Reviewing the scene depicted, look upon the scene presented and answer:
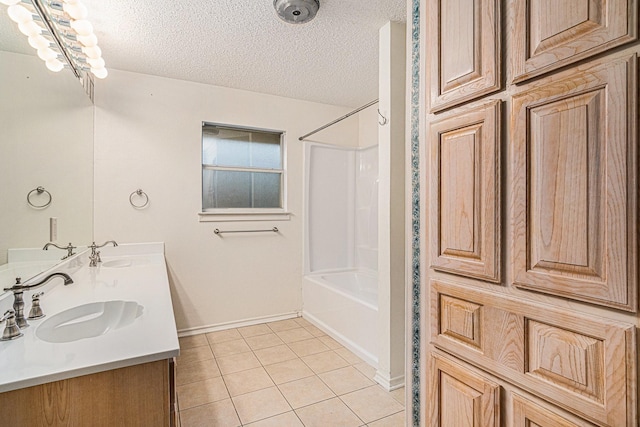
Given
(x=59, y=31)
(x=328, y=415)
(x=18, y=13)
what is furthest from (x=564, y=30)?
(x=59, y=31)

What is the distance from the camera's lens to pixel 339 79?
290 cm

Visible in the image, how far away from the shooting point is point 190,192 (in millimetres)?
2967

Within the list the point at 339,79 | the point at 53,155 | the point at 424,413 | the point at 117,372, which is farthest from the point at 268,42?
the point at 424,413

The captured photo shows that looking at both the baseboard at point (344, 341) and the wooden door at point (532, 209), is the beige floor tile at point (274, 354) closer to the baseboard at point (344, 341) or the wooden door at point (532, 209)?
the baseboard at point (344, 341)

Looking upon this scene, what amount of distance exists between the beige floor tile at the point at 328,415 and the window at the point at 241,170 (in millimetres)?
1934

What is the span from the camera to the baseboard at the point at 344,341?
2.40 m

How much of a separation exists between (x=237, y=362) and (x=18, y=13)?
242 centimetres

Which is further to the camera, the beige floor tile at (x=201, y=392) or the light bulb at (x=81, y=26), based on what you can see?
the beige floor tile at (x=201, y=392)

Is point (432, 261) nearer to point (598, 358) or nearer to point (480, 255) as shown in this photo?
point (480, 255)

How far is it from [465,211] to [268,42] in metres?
1.92

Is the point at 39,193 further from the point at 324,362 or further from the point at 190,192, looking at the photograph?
the point at 324,362

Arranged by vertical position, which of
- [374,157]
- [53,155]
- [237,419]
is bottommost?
[237,419]

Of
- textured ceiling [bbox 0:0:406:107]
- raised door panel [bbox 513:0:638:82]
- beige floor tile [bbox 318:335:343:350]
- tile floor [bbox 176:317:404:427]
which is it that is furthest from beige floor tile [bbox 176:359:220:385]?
raised door panel [bbox 513:0:638:82]

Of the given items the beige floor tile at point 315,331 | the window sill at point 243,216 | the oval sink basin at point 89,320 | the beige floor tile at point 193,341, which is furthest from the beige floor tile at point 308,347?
the oval sink basin at point 89,320
